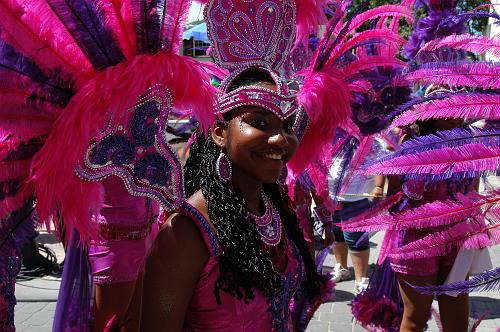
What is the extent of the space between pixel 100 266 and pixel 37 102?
0.94 metres

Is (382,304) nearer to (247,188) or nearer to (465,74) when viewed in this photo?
(247,188)

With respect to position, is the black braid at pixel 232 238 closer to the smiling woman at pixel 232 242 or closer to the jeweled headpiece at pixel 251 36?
the smiling woman at pixel 232 242

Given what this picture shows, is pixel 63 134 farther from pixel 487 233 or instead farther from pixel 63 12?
pixel 487 233

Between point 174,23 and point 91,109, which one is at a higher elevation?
point 174,23

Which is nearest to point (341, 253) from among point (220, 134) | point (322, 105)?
point (322, 105)

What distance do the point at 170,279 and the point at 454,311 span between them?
2.30 m

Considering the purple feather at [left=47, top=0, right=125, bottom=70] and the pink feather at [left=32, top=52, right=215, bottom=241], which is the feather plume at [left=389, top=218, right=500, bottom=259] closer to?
the pink feather at [left=32, top=52, right=215, bottom=241]

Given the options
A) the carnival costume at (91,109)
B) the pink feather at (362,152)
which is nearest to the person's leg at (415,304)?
the pink feather at (362,152)

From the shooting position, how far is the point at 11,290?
6.24 ft

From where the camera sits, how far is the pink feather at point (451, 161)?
1.68m

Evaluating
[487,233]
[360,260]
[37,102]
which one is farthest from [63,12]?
[360,260]

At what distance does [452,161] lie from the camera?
1.71 m

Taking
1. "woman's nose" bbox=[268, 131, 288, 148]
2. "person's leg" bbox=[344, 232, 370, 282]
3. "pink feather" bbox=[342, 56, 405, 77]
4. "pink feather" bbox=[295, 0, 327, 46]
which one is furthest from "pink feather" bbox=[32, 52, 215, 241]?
"person's leg" bbox=[344, 232, 370, 282]

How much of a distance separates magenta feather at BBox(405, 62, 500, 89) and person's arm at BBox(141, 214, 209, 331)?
95 cm
